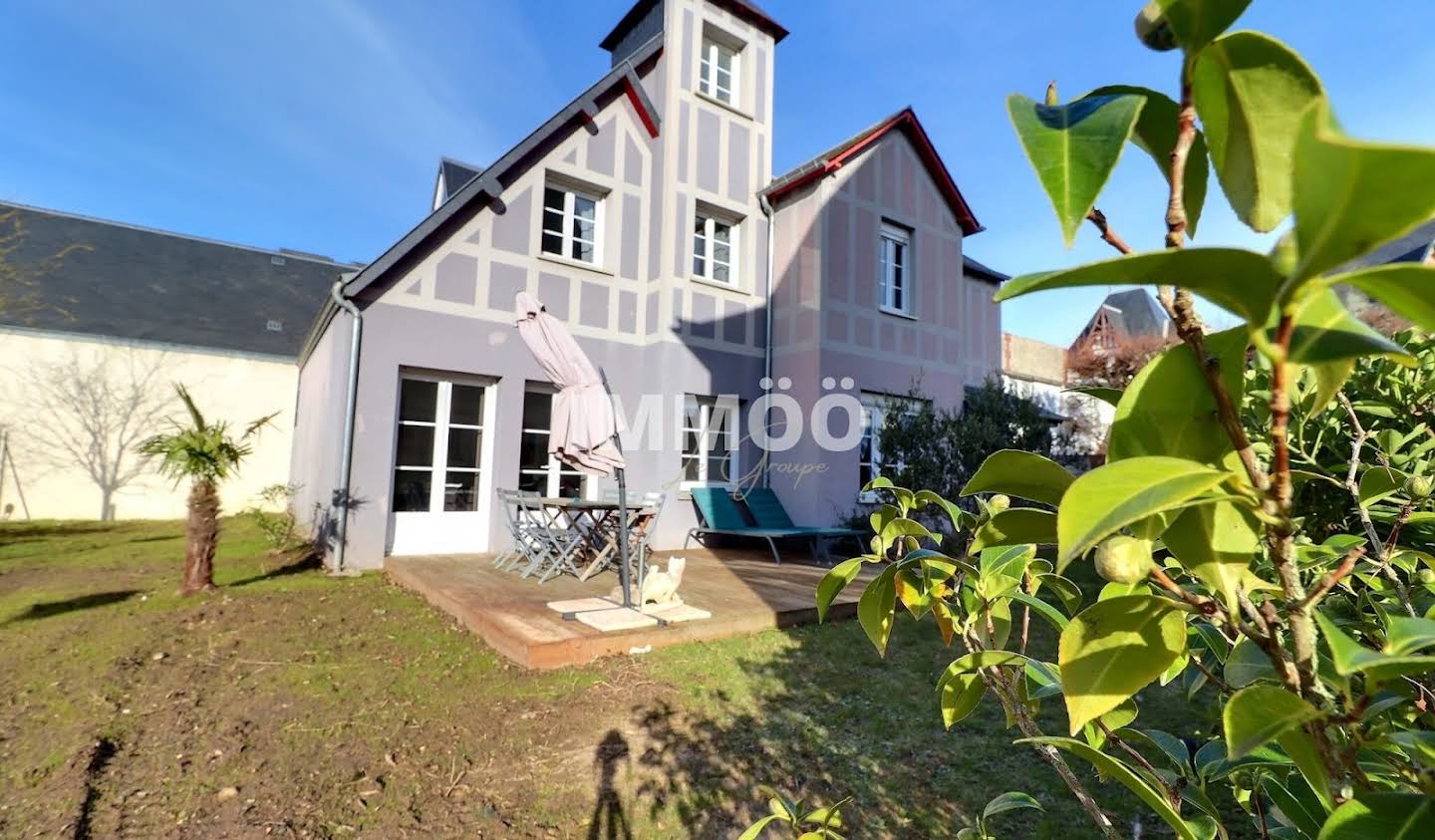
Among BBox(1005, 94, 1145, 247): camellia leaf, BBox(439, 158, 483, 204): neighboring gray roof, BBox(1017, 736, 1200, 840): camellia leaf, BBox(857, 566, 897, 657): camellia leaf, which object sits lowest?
BBox(1017, 736, 1200, 840): camellia leaf

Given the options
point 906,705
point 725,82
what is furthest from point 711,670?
point 725,82

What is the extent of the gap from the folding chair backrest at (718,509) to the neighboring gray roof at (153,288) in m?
11.6

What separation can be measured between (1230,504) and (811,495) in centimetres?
896

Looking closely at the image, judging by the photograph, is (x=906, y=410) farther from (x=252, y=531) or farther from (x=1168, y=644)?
(x=252, y=531)

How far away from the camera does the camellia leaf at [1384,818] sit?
1.57 feet

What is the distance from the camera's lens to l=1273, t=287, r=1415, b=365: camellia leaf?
34 centimetres

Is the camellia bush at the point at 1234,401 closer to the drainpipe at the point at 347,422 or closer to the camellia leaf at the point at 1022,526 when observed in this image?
the camellia leaf at the point at 1022,526

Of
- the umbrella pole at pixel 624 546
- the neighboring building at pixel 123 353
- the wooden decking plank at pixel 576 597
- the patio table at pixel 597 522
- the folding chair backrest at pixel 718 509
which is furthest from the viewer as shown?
the neighboring building at pixel 123 353

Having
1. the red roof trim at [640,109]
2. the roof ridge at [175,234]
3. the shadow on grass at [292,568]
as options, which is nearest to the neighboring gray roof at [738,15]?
the red roof trim at [640,109]

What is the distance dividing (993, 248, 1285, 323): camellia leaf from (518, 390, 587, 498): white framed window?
339 inches

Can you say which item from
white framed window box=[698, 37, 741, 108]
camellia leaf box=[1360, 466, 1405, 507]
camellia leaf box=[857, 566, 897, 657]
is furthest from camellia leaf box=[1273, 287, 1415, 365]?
white framed window box=[698, 37, 741, 108]

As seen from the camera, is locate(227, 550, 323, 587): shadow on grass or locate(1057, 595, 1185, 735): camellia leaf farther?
locate(227, 550, 323, 587): shadow on grass

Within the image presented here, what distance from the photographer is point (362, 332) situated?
7535 millimetres

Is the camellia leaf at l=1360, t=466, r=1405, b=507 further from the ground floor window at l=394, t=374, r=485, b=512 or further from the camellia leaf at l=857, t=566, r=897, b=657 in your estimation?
the ground floor window at l=394, t=374, r=485, b=512
